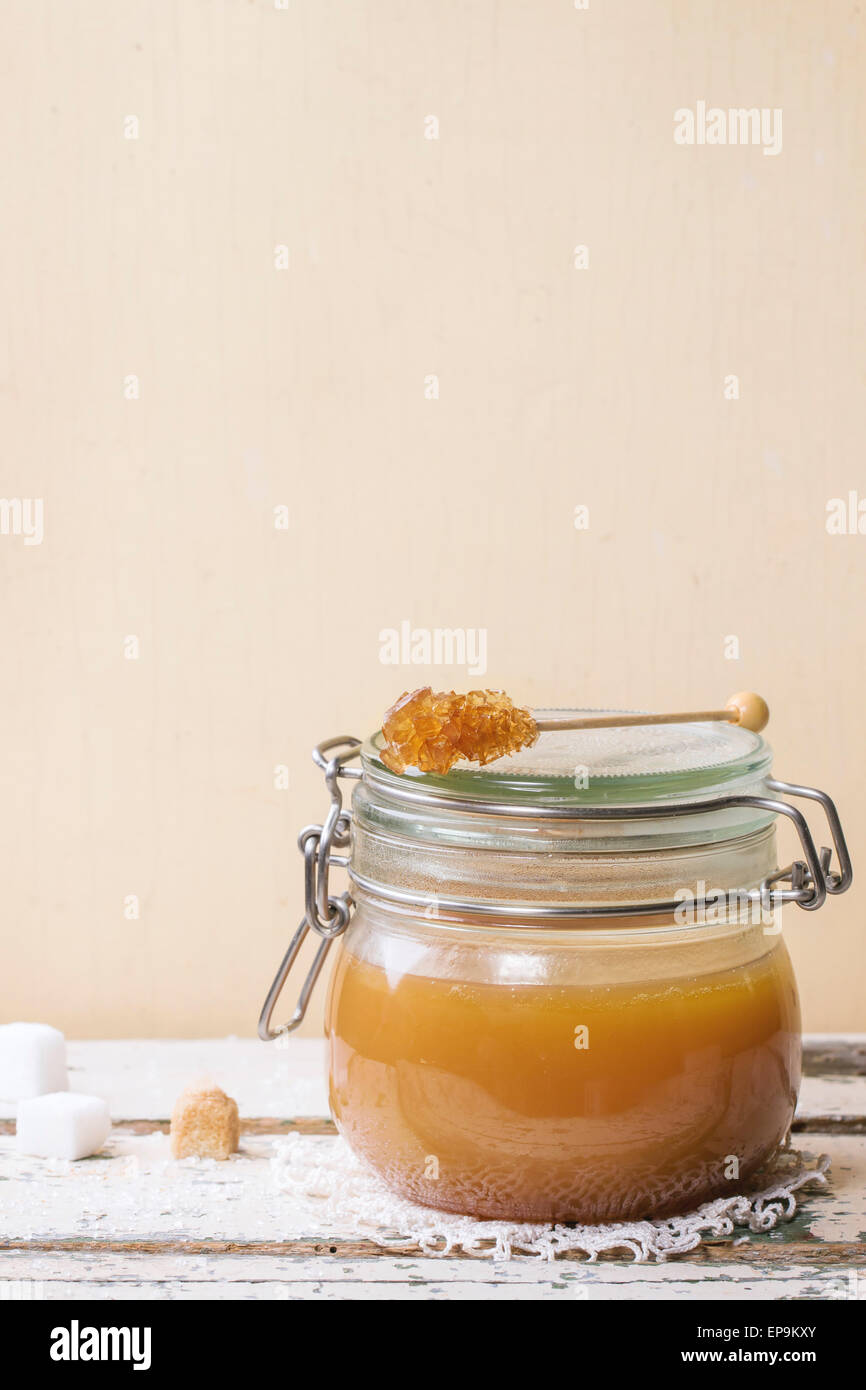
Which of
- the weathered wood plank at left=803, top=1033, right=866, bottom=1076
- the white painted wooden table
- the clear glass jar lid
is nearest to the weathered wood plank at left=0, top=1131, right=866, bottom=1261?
the white painted wooden table

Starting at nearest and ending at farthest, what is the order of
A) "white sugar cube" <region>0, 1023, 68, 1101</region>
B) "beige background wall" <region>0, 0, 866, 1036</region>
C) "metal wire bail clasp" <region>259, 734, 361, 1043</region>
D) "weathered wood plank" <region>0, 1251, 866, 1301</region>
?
"weathered wood plank" <region>0, 1251, 866, 1301</region>, "metal wire bail clasp" <region>259, 734, 361, 1043</region>, "white sugar cube" <region>0, 1023, 68, 1101</region>, "beige background wall" <region>0, 0, 866, 1036</region>

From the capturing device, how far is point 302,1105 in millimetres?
997

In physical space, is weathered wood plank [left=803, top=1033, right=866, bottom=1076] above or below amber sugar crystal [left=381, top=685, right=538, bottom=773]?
below

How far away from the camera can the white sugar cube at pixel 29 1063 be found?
38.3 inches

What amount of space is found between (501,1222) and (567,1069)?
0.10 meters

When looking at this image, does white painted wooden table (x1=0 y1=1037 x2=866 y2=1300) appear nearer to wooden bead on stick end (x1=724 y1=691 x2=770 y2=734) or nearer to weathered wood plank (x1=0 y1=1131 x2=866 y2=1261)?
weathered wood plank (x1=0 y1=1131 x2=866 y2=1261)

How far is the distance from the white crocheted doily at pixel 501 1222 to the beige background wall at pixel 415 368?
0.36 m

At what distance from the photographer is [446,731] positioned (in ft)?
2.45

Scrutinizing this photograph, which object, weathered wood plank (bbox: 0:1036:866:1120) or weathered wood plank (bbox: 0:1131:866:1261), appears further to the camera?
weathered wood plank (bbox: 0:1036:866:1120)

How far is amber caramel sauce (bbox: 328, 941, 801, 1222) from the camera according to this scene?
72 centimetres

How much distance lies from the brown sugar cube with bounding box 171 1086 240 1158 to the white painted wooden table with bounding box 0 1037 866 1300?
0.04ft

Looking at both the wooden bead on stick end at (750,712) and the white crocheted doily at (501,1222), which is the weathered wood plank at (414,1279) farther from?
the wooden bead on stick end at (750,712)
